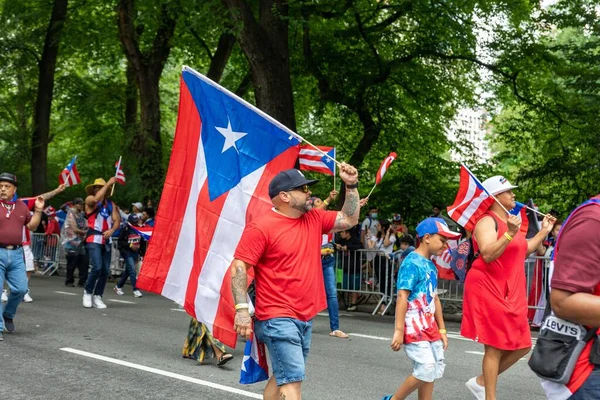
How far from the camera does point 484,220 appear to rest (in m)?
6.35

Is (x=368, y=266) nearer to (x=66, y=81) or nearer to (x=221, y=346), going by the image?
(x=221, y=346)

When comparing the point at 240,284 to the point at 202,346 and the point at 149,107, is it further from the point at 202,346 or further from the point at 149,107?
the point at 149,107

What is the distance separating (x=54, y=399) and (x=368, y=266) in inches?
357

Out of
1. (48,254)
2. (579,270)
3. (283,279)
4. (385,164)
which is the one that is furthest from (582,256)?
(48,254)

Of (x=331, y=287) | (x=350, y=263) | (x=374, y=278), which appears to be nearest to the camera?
(x=331, y=287)

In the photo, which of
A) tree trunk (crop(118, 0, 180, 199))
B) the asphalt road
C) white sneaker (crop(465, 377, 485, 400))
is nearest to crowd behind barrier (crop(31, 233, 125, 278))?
tree trunk (crop(118, 0, 180, 199))

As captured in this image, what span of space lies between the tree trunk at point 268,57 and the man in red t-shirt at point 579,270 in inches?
528

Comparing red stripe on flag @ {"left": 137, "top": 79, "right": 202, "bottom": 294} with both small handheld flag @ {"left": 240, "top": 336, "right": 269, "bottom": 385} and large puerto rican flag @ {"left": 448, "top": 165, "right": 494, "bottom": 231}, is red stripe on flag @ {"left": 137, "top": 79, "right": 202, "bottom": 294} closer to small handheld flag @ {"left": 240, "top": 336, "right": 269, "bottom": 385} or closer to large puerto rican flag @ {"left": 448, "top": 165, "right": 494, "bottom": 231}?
small handheld flag @ {"left": 240, "top": 336, "right": 269, "bottom": 385}

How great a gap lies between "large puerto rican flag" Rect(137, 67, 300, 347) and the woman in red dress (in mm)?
1561

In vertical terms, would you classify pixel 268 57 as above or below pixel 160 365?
above

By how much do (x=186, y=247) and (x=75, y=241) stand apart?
1340 centimetres

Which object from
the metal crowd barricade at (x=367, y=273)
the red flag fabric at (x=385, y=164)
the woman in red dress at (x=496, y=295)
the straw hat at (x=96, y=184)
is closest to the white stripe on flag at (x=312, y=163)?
the red flag fabric at (x=385, y=164)

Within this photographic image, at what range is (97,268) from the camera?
13586mm

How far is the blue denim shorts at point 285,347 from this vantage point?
16.6 ft
